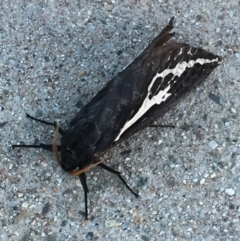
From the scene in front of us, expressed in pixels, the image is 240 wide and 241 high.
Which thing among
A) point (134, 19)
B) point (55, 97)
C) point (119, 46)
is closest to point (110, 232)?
point (55, 97)

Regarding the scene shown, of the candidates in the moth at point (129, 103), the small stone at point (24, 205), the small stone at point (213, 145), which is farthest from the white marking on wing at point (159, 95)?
the small stone at point (24, 205)

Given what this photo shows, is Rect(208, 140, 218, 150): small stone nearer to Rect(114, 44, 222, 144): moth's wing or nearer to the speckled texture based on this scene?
the speckled texture

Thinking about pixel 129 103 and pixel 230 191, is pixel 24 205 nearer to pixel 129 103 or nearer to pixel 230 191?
pixel 129 103

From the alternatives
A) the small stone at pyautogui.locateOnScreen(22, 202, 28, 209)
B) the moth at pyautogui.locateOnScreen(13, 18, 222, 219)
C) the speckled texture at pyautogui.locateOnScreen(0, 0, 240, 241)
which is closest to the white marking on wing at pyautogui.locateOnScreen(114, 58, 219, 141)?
the moth at pyautogui.locateOnScreen(13, 18, 222, 219)

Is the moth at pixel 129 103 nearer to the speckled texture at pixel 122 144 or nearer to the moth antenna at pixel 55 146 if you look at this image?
the moth antenna at pixel 55 146

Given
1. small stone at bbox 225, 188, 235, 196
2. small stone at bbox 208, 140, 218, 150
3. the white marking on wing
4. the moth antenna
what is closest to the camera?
the moth antenna

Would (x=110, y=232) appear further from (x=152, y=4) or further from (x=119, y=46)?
(x=152, y=4)
